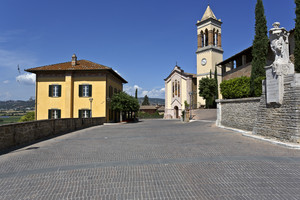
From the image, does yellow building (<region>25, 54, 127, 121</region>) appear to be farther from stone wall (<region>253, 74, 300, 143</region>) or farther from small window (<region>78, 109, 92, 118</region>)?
stone wall (<region>253, 74, 300, 143</region>)

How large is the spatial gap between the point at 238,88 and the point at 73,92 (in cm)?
2148

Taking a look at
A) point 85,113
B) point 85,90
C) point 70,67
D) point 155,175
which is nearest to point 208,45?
point 85,90

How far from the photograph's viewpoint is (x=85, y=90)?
1049 inches

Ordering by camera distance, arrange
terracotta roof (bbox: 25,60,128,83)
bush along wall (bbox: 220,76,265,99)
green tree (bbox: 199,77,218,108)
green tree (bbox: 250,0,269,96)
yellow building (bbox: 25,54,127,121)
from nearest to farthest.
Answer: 1. bush along wall (bbox: 220,76,265,99)
2. green tree (bbox: 250,0,269,96)
3. terracotta roof (bbox: 25,60,128,83)
4. yellow building (bbox: 25,54,127,121)
5. green tree (bbox: 199,77,218,108)

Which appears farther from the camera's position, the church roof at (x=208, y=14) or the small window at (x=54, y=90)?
the church roof at (x=208, y=14)

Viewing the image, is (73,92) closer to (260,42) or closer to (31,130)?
(31,130)

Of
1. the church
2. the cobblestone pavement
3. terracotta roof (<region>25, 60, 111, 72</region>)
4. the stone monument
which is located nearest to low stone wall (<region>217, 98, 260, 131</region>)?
the stone monument

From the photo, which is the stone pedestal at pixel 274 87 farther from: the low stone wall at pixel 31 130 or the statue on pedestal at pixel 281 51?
the low stone wall at pixel 31 130

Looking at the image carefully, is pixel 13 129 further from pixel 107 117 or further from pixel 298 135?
pixel 107 117

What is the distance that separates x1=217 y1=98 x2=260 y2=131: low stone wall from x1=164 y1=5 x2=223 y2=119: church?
62.9 feet

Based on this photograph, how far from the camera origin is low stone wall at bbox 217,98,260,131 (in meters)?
13.2

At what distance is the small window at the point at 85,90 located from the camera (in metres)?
26.6

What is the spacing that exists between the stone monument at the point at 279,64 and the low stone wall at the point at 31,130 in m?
13.5

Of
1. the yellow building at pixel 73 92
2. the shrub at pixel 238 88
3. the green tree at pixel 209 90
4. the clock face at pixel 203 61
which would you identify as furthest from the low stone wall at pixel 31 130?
the clock face at pixel 203 61
